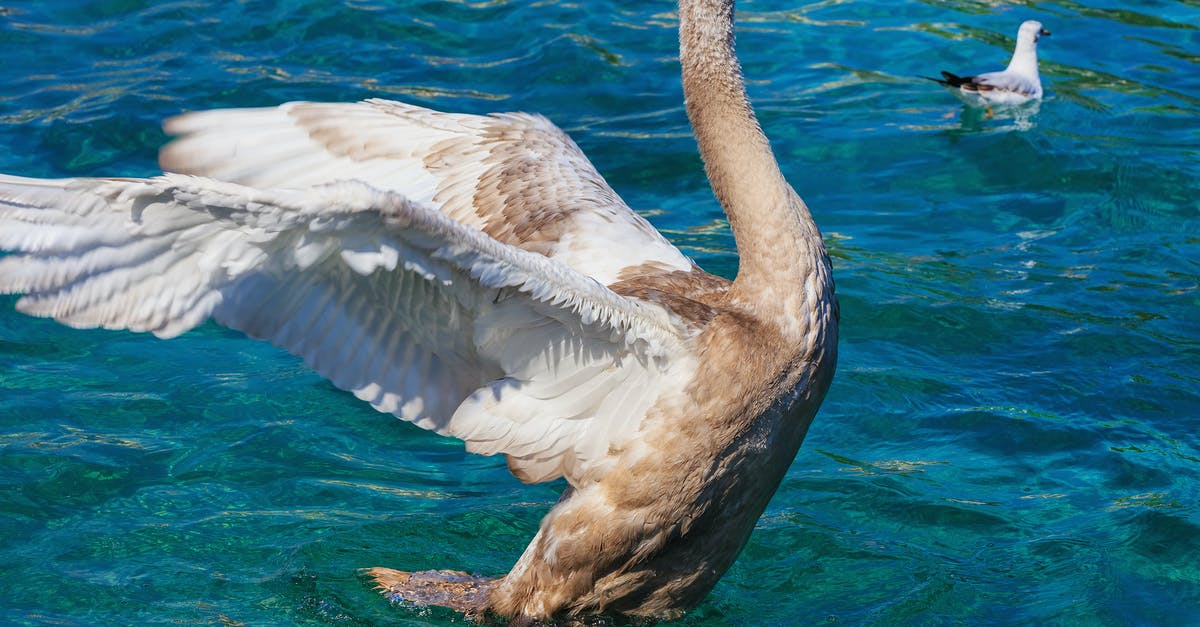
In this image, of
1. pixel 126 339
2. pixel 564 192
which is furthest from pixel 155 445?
pixel 564 192

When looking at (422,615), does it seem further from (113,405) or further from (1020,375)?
(1020,375)

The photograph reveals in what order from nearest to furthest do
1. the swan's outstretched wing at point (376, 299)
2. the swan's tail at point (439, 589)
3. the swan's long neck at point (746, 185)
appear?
1. the swan's outstretched wing at point (376, 299)
2. the swan's long neck at point (746, 185)
3. the swan's tail at point (439, 589)

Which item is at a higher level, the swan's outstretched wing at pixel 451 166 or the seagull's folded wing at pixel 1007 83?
the swan's outstretched wing at pixel 451 166

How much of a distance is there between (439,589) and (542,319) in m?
1.25

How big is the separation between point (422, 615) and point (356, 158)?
1.83 m

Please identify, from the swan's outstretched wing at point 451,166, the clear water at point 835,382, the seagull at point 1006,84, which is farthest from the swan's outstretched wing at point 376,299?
the seagull at point 1006,84

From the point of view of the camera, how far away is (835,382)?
645 centimetres

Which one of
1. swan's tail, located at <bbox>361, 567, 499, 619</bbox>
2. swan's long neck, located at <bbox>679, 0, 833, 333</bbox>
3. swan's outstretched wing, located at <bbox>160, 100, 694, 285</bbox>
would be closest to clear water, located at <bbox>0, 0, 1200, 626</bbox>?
swan's tail, located at <bbox>361, 567, 499, 619</bbox>

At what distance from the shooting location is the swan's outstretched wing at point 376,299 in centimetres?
351

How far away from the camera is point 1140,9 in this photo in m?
11.4

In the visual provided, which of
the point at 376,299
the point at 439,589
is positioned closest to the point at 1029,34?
the point at 439,589

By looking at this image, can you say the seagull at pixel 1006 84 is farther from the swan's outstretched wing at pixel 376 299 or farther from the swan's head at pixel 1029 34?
the swan's outstretched wing at pixel 376 299

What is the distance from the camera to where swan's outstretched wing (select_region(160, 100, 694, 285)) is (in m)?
5.01

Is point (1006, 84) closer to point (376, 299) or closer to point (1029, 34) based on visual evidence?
point (1029, 34)
